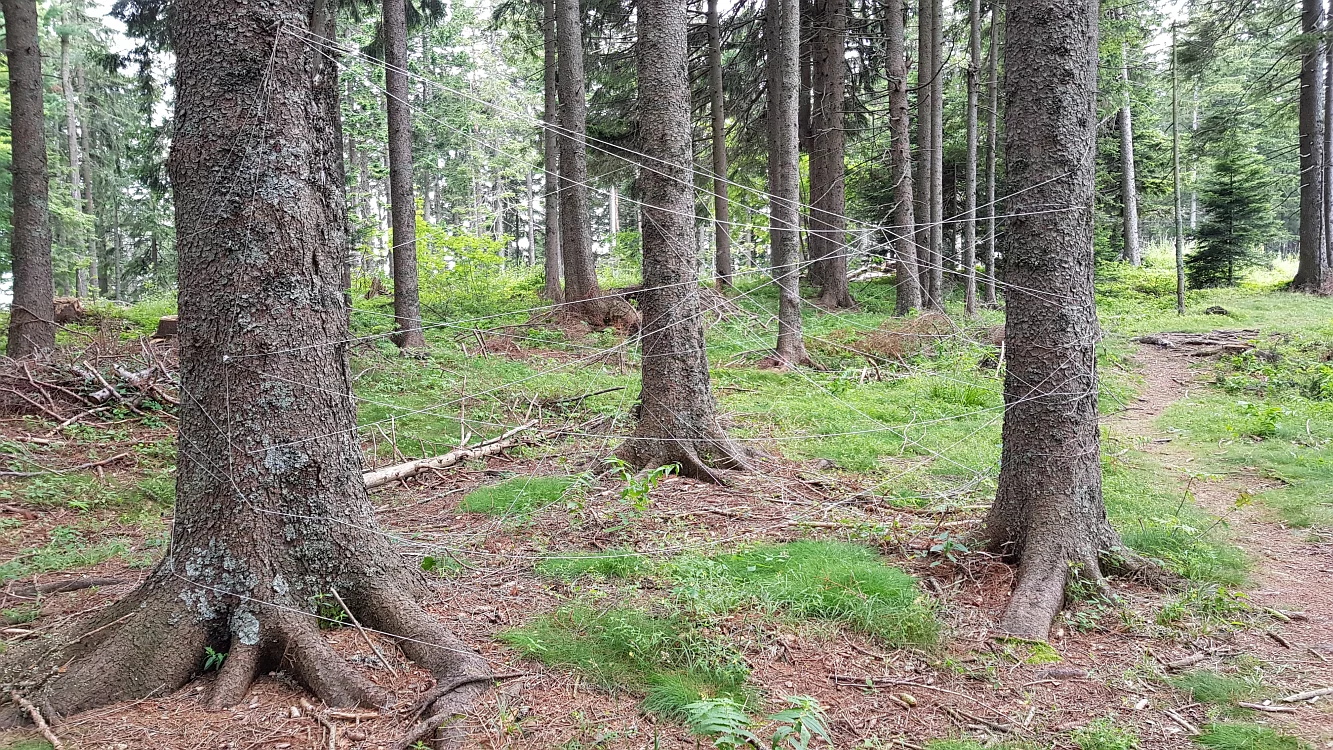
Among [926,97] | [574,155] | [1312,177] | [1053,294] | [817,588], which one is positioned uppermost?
[926,97]

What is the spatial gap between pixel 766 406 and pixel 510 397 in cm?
267

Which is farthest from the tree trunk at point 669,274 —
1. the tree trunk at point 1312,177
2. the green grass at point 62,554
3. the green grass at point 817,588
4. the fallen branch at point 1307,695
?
the tree trunk at point 1312,177

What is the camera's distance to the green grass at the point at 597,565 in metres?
3.59

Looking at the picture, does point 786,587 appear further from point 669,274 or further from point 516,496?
point 669,274

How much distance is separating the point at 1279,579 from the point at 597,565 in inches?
136

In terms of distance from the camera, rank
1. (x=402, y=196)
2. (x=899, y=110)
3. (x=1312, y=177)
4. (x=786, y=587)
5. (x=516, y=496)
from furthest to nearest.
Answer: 1. (x=1312, y=177)
2. (x=899, y=110)
3. (x=402, y=196)
4. (x=516, y=496)
5. (x=786, y=587)

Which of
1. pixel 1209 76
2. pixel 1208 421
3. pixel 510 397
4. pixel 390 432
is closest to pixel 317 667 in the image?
pixel 390 432

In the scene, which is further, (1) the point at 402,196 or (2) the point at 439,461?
(1) the point at 402,196

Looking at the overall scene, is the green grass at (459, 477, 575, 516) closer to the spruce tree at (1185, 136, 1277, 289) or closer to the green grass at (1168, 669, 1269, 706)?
the green grass at (1168, 669, 1269, 706)

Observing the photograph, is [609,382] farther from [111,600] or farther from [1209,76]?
[1209,76]

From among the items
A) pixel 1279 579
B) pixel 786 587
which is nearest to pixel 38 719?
pixel 786 587

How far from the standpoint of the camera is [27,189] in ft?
26.8

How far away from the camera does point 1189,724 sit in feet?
8.25

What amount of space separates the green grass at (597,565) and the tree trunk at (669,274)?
1.42 m
